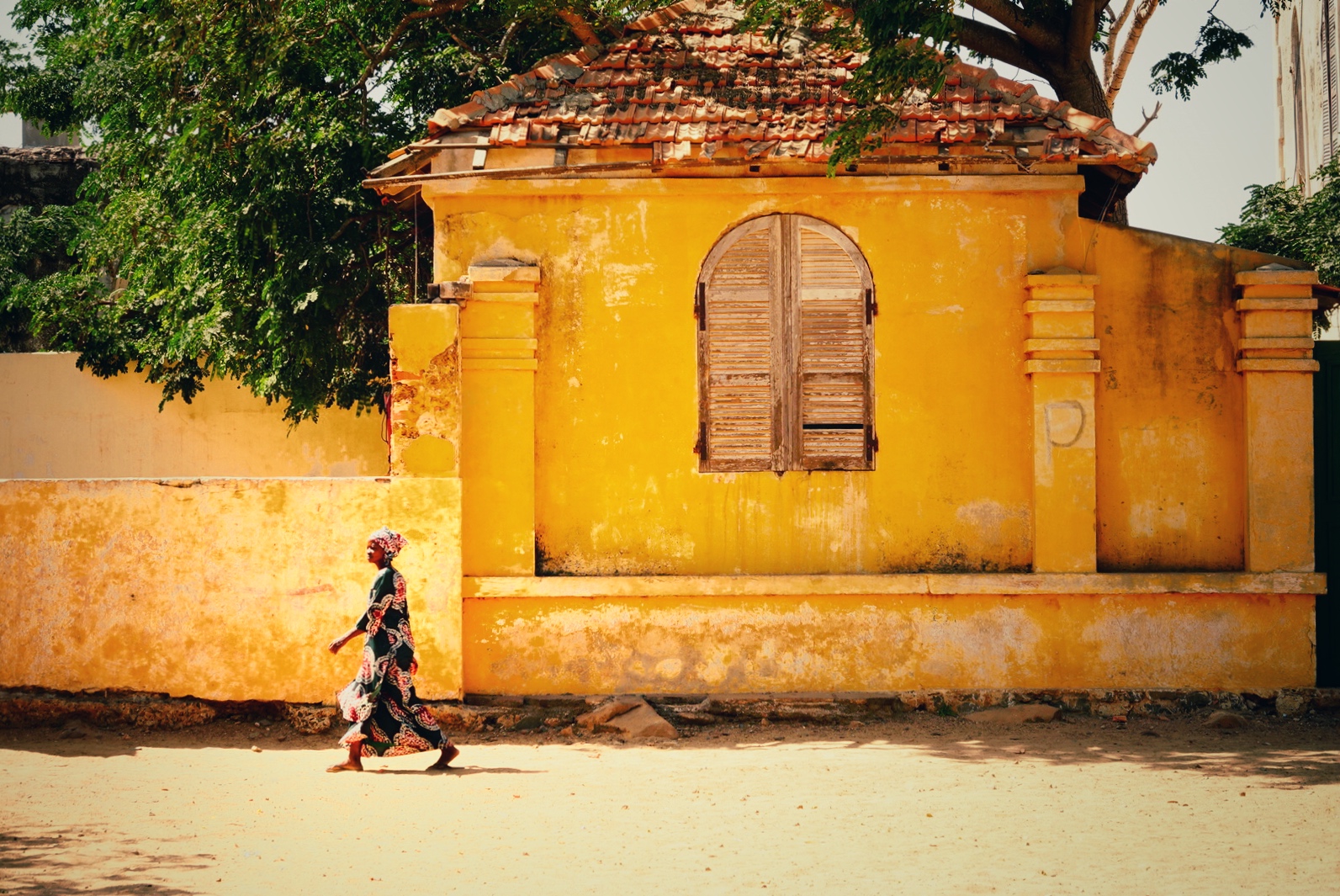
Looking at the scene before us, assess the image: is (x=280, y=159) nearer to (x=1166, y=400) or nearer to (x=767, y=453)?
(x=767, y=453)

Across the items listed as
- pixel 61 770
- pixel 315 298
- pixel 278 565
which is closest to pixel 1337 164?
pixel 315 298

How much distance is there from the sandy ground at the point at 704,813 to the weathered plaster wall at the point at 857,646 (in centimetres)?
38

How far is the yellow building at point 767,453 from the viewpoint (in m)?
7.84

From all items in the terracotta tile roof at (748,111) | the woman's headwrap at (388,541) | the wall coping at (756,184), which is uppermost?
the terracotta tile roof at (748,111)

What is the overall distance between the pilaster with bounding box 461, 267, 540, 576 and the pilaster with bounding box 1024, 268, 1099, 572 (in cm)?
325

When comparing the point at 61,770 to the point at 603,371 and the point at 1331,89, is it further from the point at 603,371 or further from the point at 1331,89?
the point at 1331,89

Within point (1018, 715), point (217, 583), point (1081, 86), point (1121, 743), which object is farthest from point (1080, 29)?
point (217, 583)

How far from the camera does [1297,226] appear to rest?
13.3 m

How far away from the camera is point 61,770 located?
684cm

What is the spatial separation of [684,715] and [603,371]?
7.43 feet

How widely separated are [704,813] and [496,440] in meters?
3.02

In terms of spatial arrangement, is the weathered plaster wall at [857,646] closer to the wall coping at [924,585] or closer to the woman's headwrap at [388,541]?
the wall coping at [924,585]

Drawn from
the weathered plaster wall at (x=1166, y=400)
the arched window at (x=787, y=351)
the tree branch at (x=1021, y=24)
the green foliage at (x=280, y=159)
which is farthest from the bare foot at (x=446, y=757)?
the tree branch at (x=1021, y=24)

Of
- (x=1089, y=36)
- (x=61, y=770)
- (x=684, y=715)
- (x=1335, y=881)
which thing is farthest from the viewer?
(x=1089, y=36)
